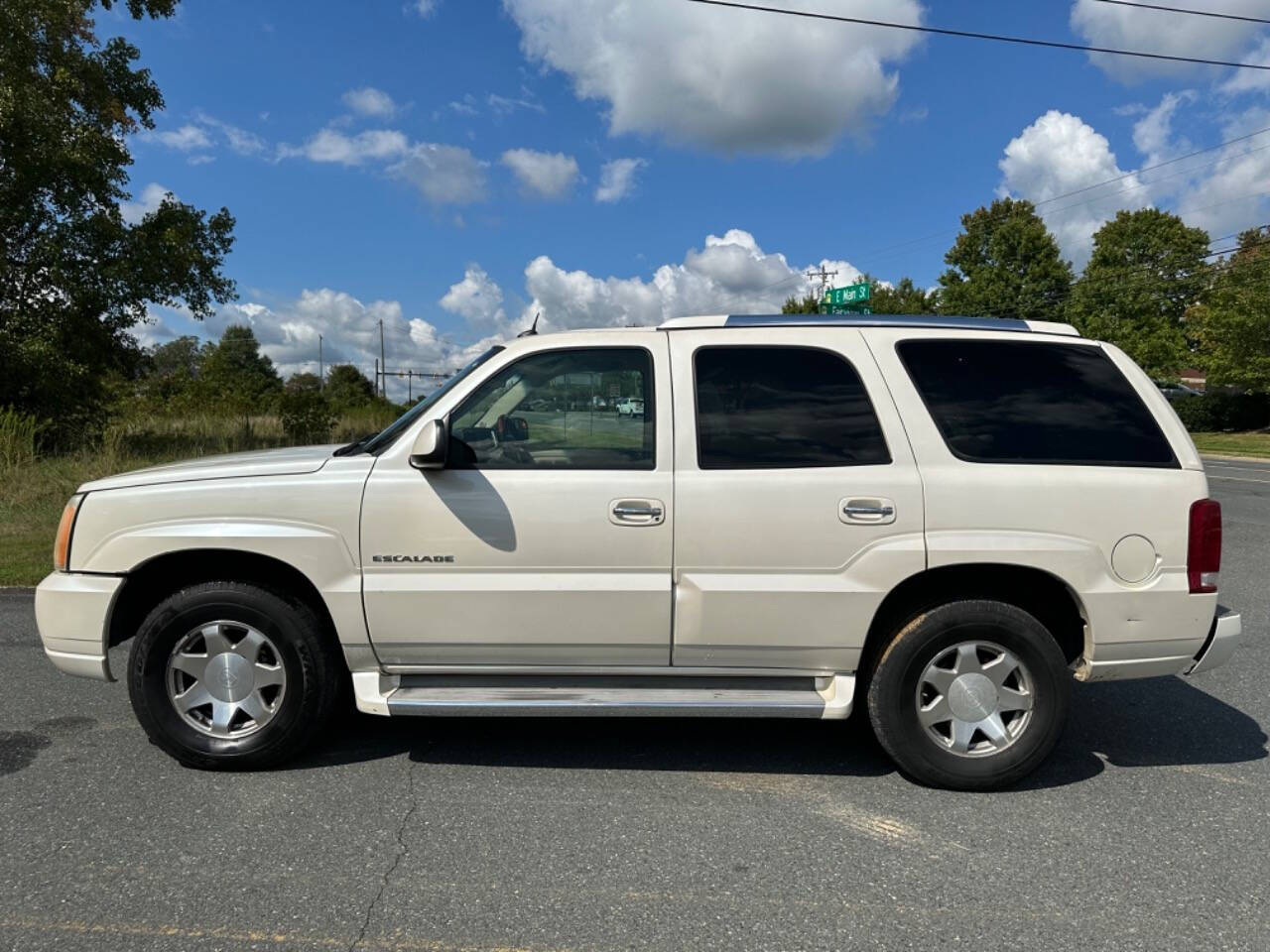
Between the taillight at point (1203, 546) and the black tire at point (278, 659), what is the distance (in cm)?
364

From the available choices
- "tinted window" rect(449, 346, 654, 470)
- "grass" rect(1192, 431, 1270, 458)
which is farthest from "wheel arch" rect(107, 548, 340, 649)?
"grass" rect(1192, 431, 1270, 458)

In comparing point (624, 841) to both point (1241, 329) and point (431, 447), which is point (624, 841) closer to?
point (431, 447)

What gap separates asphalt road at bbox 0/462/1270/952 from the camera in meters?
2.51

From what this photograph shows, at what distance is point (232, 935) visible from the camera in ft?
8.05

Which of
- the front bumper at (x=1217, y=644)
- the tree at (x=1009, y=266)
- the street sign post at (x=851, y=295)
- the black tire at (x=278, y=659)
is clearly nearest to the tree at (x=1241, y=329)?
the tree at (x=1009, y=266)

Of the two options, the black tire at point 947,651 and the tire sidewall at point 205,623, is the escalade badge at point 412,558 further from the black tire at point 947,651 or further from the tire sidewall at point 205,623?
the black tire at point 947,651

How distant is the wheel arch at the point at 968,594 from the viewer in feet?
11.2

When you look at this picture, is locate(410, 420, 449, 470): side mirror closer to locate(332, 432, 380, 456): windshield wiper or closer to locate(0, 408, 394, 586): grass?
locate(332, 432, 380, 456): windshield wiper

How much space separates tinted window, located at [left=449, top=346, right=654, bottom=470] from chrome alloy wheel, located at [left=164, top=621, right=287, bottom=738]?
3.94ft

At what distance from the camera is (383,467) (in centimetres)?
341

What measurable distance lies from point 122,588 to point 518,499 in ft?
5.89

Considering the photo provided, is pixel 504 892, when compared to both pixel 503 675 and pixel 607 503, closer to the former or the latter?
pixel 503 675

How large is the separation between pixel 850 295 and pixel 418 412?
26.8 metres

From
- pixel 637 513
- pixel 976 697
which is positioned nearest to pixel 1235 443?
pixel 976 697
